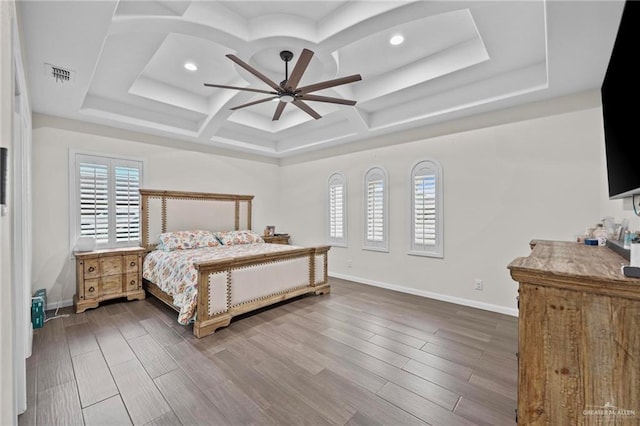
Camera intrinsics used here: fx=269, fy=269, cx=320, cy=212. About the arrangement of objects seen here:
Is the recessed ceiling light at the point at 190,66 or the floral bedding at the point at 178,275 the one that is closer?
the floral bedding at the point at 178,275

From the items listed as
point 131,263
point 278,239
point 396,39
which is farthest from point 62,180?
point 396,39

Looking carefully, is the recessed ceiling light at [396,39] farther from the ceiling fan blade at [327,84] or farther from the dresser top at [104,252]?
the dresser top at [104,252]

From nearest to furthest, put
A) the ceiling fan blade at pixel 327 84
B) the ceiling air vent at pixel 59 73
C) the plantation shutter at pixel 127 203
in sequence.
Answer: the ceiling fan blade at pixel 327 84 < the ceiling air vent at pixel 59 73 < the plantation shutter at pixel 127 203

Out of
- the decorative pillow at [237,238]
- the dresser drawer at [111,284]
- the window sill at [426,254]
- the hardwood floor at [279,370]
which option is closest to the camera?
the hardwood floor at [279,370]

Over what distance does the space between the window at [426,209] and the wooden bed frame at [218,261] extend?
4.87 feet

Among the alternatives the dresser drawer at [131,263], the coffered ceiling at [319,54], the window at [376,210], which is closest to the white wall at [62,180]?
the coffered ceiling at [319,54]

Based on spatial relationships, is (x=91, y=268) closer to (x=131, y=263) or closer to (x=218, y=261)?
(x=131, y=263)

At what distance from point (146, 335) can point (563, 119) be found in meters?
5.28

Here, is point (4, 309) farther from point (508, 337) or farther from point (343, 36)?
point (508, 337)

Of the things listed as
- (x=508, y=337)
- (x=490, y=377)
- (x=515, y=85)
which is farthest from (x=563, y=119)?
(x=490, y=377)

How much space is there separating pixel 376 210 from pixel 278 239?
2398 millimetres

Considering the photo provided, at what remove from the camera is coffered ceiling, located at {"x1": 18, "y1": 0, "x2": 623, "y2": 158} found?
6.86 feet

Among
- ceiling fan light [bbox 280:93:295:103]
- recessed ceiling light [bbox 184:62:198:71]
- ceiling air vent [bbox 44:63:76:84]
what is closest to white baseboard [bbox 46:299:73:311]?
ceiling air vent [bbox 44:63:76:84]

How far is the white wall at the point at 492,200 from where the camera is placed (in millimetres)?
3053
